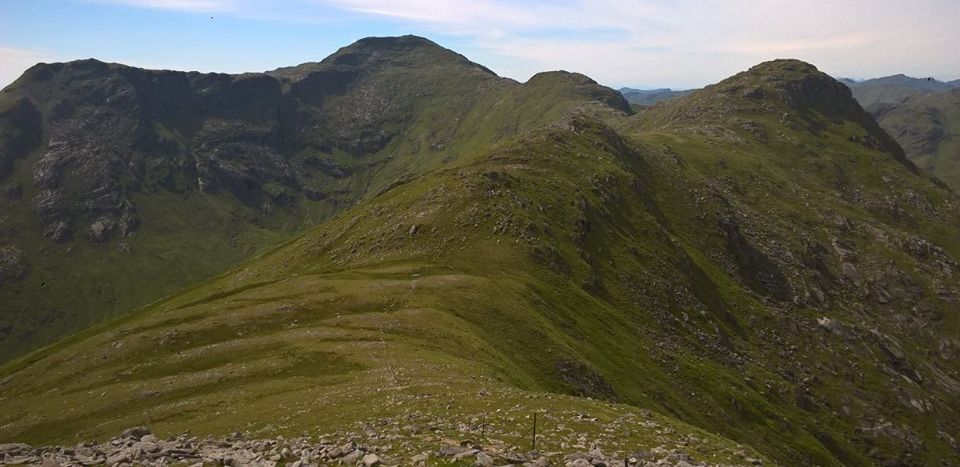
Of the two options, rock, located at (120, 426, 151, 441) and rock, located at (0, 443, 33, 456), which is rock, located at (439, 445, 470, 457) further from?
rock, located at (0, 443, 33, 456)

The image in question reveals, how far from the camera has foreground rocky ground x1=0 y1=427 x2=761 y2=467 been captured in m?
25.1

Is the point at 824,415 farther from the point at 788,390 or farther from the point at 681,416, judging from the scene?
the point at 681,416

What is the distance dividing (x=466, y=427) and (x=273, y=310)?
193 ft

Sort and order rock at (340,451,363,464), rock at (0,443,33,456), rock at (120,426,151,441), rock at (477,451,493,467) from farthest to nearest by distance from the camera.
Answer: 1. rock at (120,426,151,441)
2. rock at (0,443,33,456)
3. rock at (340,451,363,464)
4. rock at (477,451,493,467)

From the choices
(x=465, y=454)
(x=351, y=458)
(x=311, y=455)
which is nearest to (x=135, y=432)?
(x=311, y=455)

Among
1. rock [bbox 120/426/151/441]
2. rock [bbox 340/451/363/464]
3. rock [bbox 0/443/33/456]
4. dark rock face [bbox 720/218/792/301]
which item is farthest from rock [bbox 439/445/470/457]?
dark rock face [bbox 720/218/792/301]

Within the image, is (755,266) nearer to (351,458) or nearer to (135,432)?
(135,432)

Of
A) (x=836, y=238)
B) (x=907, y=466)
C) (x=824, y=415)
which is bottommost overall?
(x=907, y=466)

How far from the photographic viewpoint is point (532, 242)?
10725 centimetres

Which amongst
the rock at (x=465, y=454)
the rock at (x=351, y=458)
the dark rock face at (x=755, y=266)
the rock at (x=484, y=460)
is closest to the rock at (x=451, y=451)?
the rock at (x=465, y=454)

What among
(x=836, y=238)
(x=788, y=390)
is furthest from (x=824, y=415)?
(x=836, y=238)

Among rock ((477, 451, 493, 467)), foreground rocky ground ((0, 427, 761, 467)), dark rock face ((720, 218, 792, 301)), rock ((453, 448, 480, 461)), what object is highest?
rock ((477, 451, 493, 467))

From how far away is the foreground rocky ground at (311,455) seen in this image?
25094 millimetres

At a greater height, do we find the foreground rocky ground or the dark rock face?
the foreground rocky ground
